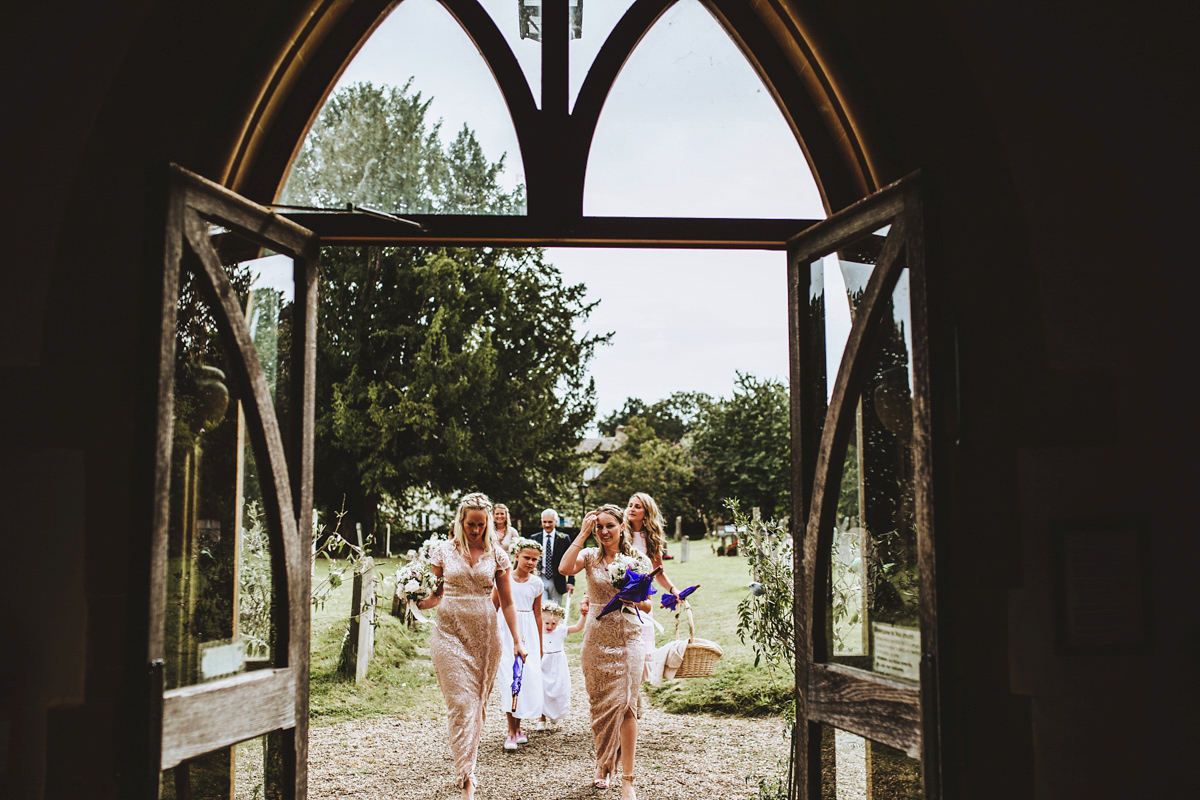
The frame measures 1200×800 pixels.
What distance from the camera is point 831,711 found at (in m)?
3.21

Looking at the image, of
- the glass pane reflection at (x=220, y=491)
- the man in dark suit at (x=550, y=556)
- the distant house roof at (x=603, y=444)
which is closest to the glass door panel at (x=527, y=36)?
the glass pane reflection at (x=220, y=491)

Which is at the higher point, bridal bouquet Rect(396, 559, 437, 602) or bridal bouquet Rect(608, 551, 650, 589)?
bridal bouquet Rect(608, 551, 650, 589)

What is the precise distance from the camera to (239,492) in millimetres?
3518

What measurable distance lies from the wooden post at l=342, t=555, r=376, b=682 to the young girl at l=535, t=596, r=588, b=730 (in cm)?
227

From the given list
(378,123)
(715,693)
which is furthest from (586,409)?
(378,123)

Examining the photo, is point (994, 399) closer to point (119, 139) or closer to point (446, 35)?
point (446, 35)

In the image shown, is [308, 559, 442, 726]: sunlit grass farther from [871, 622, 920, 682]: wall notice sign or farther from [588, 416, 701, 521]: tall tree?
[588, 416, 701, 521]: tall tree

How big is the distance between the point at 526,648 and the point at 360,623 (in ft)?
7.93

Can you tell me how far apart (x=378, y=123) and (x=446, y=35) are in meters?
0.54

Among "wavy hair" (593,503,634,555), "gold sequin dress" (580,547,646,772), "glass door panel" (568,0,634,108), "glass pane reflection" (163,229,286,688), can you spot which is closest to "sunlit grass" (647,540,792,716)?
"gold sequin dress" (580,547,646,772)

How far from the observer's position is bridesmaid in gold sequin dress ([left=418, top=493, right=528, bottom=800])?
17.6ft

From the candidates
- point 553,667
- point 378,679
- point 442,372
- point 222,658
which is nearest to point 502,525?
point 553,667

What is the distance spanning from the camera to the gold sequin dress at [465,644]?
5355mm

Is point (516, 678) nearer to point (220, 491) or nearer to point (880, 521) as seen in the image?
point (220, 491)
